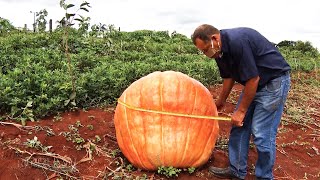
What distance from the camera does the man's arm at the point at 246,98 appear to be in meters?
3.67

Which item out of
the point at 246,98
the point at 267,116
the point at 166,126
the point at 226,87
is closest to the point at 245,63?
the point at 246,98

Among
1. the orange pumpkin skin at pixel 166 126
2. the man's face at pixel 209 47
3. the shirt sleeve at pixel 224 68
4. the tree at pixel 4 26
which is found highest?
the tree at pixel 4 26

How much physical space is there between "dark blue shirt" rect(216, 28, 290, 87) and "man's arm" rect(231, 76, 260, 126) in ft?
0.18

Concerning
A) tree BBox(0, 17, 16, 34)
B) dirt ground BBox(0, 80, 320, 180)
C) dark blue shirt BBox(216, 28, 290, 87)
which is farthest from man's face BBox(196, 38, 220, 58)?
tree BBox(0, 17, 16, 34)

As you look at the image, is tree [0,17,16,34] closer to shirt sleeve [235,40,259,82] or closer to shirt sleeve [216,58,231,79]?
shirt sleeve [216,58,231,79]

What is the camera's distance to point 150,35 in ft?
57.1

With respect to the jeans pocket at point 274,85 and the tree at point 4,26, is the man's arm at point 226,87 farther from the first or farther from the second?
the tree at point 4,26

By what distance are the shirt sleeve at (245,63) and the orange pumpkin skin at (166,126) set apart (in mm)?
752

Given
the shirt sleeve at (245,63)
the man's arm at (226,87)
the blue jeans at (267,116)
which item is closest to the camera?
the shirt sleeve at (245,63)

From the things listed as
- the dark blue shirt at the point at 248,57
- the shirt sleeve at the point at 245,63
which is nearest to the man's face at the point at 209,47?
the dark blue shirt at the point at 248,57

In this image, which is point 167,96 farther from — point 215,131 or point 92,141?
point 92,141

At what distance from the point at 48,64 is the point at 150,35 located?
10.3 metres

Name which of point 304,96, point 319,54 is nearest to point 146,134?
point 304,96

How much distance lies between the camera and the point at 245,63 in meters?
3.62
